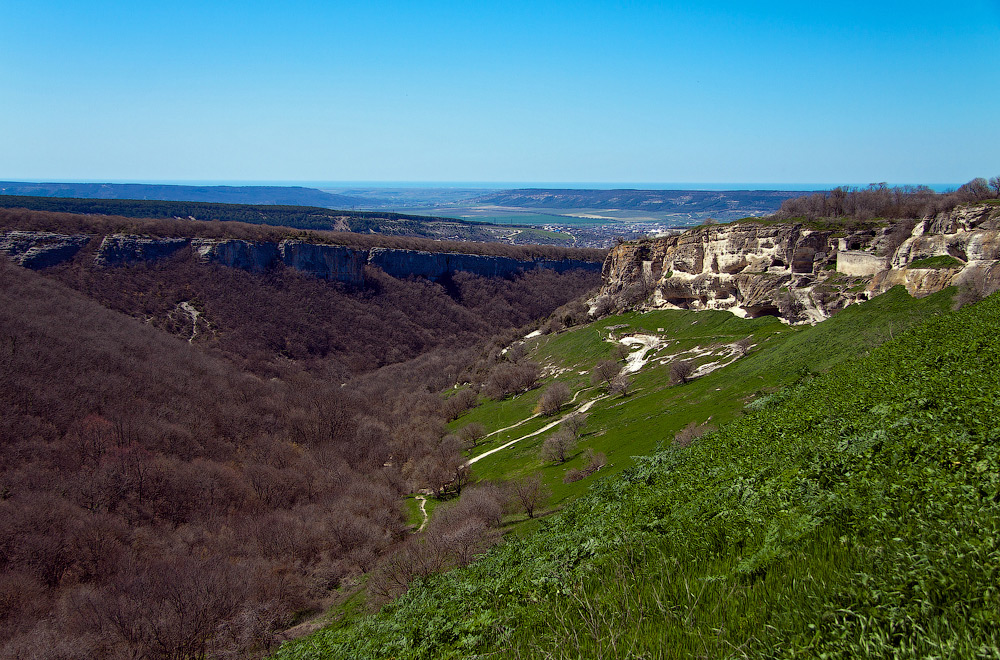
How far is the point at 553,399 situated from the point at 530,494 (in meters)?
18.4

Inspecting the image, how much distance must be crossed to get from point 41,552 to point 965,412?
37835 mm

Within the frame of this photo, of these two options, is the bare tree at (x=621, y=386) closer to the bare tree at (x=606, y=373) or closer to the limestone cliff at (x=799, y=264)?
the bare tree at (x=606, y=373)

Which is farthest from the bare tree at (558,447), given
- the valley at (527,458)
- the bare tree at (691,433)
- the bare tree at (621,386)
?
the bare tree at (691,433)

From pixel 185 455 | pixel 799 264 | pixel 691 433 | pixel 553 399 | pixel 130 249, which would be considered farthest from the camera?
pixel 130 249

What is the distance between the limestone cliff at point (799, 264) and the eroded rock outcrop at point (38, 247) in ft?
261

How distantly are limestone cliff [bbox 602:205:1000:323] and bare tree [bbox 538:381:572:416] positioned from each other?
56.8 ft

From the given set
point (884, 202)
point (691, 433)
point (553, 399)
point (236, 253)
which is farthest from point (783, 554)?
point (236, 253)

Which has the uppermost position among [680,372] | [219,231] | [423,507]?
[219,231]

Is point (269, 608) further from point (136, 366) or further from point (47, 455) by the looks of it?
point (136, 366)

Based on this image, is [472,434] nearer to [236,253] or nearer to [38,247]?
[236,253]

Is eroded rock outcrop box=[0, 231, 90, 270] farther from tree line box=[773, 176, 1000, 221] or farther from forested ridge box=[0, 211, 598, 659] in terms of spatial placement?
tree line box=[773, 176, 1000, 221]

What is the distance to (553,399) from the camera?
44.3m

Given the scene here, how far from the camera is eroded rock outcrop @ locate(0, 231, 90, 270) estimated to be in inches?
2845

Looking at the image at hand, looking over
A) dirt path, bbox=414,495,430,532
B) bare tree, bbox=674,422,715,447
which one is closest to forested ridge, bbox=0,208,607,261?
dirt path, bbox=414,495,430,532
